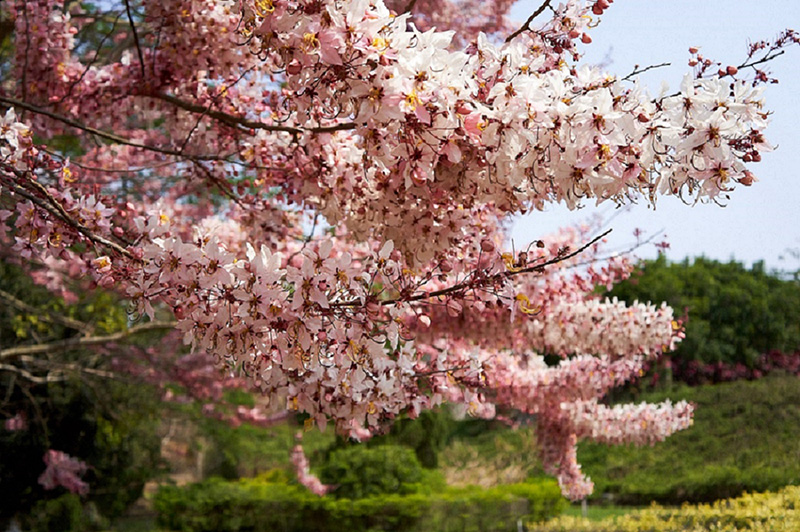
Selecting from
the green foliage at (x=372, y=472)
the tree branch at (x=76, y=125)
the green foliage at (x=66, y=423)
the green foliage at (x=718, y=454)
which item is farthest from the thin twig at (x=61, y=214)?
the green foliage at (x=372, y=472)

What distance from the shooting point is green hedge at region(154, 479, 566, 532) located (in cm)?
771

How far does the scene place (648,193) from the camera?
1717 millimetres

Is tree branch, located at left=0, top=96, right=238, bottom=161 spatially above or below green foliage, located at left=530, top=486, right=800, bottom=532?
above

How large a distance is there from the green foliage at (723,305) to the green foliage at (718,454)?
2.59ft

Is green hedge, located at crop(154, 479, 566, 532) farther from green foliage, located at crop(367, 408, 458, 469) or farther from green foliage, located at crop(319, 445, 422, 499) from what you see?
green foliage, located at crop(367, 408, 458, 469)

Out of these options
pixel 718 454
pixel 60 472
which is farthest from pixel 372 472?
pixel 718 454

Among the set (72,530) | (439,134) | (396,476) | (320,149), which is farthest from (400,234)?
(72,530)

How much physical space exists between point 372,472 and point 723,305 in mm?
6082

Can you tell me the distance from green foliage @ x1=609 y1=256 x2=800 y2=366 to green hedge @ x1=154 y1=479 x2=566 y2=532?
10.5 feet

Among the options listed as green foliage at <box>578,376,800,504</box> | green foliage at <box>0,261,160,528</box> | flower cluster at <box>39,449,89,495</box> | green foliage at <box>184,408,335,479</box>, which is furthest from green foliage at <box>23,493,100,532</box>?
green foliage at <box>578,376,800,504</box>

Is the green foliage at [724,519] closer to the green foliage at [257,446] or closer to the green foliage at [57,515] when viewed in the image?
the green foliage at [57,515]

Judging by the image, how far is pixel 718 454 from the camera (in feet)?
26.9

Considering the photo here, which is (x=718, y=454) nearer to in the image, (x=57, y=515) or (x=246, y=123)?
(x=246, y=123)

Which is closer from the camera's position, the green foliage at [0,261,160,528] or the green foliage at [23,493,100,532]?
the green foliage at [0,261,160,528]
